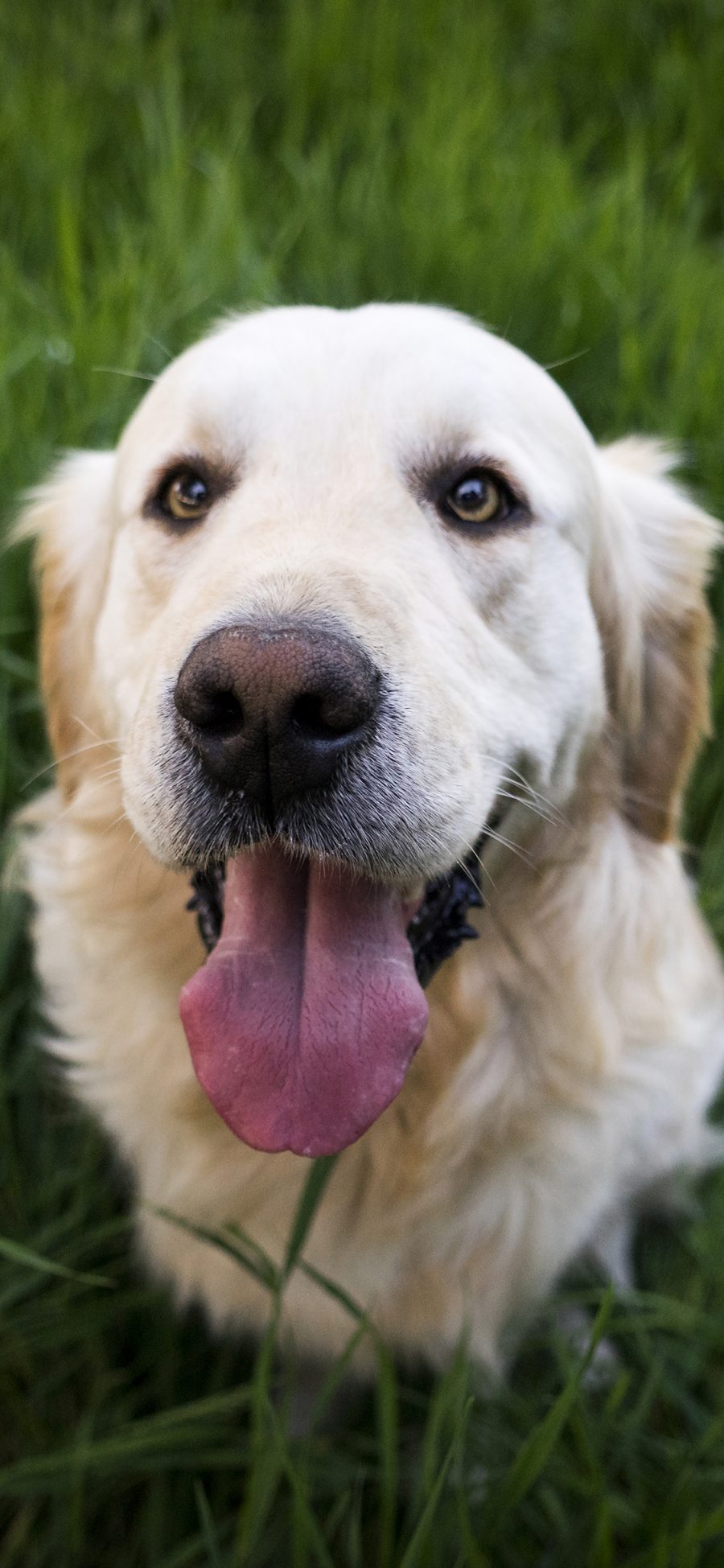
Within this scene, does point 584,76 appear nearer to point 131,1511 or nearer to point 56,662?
point 56,662

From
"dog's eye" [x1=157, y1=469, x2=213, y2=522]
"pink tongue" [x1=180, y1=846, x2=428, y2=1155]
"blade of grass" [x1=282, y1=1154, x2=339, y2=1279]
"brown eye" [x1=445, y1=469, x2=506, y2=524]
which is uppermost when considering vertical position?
"brown eye" [x1=445, y1=469, x2=506, y2=524]

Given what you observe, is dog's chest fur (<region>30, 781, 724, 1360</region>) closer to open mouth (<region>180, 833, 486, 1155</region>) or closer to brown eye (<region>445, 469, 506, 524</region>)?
open mouth (<region>180, 833, 486, 1155</region>)

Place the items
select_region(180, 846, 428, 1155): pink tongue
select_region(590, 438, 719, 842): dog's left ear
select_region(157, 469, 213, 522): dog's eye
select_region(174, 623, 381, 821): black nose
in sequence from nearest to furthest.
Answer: select_region(174, 623, 381, 821): black nose
select_region(180, 846, 428, 1155): pink tongue
select_region(157, 469, 213, 522): dog's eye
select_region(590, 438, 719, 842): dog's left ear

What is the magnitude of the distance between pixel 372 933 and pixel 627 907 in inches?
24.8

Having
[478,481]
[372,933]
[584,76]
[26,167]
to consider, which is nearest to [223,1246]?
[372,933]

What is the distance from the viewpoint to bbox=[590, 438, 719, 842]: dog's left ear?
2148 mm

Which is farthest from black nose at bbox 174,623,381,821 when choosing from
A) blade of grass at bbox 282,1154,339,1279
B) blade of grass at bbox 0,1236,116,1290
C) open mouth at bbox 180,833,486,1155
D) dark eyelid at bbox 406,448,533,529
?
blade of grass at bbox 0,1236,116,1290

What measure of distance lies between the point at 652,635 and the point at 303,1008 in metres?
1.07

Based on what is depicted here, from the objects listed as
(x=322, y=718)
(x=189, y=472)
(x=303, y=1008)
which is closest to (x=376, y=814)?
(x=322, y=718)

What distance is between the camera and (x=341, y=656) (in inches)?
54.3

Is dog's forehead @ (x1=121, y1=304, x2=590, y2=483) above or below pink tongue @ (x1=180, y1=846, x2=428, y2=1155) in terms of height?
above

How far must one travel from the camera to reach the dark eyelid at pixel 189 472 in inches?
73.3

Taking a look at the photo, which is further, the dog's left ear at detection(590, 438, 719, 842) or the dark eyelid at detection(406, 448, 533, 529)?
the dog's left ear at detection(590, 438, 719, 842)

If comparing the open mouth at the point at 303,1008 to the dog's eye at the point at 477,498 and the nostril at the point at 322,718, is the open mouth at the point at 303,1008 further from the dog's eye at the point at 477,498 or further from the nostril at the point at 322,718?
the dog's eye at the point at 477,498
